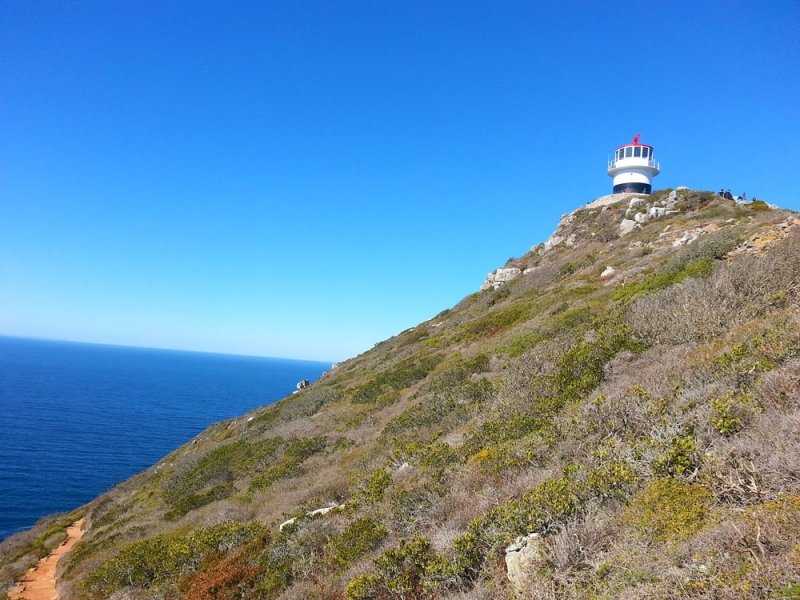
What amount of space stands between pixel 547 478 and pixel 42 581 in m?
21.0

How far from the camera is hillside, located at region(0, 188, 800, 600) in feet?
14.3

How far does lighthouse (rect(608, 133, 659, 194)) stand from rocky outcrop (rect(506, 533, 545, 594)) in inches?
2033

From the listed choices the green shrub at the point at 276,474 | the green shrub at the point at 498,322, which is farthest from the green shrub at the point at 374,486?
the green shrub at the point at 498,322

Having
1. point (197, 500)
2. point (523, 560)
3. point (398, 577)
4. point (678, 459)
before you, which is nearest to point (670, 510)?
point (678, 459)

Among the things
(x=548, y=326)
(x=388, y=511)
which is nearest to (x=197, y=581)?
(x=388, y=511)

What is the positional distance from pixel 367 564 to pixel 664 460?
193 inches

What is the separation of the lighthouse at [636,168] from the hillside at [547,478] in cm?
3034

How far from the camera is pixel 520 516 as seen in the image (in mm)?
5762

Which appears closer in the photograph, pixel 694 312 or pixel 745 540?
pixel 745 540

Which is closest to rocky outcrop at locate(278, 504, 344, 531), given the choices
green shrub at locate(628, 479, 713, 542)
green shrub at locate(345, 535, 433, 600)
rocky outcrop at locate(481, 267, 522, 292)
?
green shrub at locate(345, 535, 433, 600)

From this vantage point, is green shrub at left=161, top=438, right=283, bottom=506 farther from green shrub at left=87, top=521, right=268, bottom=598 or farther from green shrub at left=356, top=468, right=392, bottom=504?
green shrub at left=356, top=468, right=392, bottom=504

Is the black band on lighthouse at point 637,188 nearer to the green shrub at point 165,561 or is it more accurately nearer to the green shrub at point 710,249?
the green shrub at point 710,249

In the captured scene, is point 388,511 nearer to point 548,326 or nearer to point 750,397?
point 750,397

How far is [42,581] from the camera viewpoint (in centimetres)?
1633
